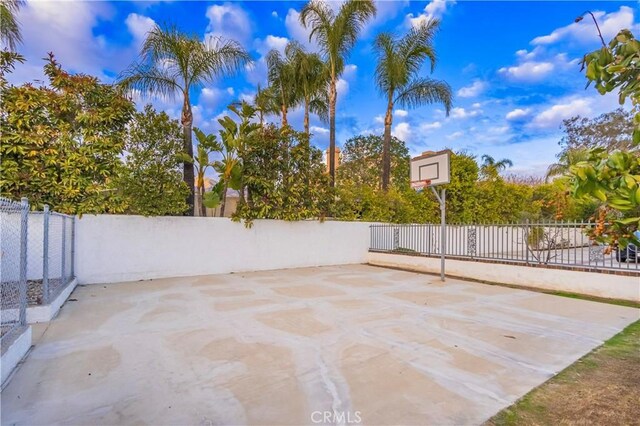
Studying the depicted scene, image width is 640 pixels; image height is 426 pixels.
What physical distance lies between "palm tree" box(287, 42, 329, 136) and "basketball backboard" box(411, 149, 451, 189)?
599 cm

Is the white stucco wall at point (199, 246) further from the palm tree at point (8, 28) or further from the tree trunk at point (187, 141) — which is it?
the palm tree at point (8, 28)

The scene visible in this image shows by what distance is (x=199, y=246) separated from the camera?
9.42 meters

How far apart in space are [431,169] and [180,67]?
Answer: 296 inches

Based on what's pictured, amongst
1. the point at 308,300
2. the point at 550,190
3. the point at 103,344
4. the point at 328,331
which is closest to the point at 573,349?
the point at 328,331

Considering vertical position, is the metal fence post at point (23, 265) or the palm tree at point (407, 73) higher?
the palm tree at point (407, 73)

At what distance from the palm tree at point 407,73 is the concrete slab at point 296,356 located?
9.02 meters

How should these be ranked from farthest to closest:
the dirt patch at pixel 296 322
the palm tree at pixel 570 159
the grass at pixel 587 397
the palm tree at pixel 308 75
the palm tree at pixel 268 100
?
the palm tree at pixel 268 100, the palm tree at pixel 308 75, the dirt patch at pixel 296 322, the grass at pixel 587 397, the palm tree at pixel 570 159

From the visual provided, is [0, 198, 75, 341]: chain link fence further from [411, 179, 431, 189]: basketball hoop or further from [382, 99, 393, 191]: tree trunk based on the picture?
[382, 99, 393, 191]: tree trunk

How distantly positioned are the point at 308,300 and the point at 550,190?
1622 centimetres

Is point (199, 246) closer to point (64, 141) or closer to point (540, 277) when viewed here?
point (64, 141)

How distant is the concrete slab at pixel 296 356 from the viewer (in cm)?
257

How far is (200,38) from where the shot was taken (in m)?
9.57

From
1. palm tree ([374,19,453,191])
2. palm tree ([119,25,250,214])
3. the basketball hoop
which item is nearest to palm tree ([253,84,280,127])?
palm tree ([374,19,453,191])

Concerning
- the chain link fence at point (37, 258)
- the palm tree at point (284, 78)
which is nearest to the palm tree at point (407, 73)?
the palm tree at point (284, 78)
